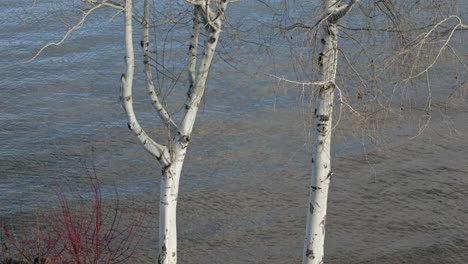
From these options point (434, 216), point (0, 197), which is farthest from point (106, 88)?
point (434, 216)

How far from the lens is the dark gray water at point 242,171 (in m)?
16.3

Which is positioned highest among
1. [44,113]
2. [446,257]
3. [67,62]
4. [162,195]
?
[67,62]

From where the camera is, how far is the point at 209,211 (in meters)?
17.7

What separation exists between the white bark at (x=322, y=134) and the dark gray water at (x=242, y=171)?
3941 millimetres

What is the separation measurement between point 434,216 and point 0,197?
10811mm

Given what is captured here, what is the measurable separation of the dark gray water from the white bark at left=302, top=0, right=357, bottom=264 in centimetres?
394

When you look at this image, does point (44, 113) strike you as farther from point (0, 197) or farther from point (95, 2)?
point (95, 2)

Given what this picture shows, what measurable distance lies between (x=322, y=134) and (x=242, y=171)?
332 inches

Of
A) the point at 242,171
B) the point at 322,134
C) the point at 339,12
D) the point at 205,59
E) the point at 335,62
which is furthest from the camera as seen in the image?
the point at 242,171

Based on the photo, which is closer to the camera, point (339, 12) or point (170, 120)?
point (339, 12)

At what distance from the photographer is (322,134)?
11.3 metres

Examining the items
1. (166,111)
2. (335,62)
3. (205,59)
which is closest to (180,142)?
(166,111)

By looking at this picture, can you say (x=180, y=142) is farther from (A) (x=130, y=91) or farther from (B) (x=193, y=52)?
(B) (x=193, y=52)

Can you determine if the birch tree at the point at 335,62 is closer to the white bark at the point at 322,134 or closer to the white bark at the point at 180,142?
the white bark at the point at 322,134
